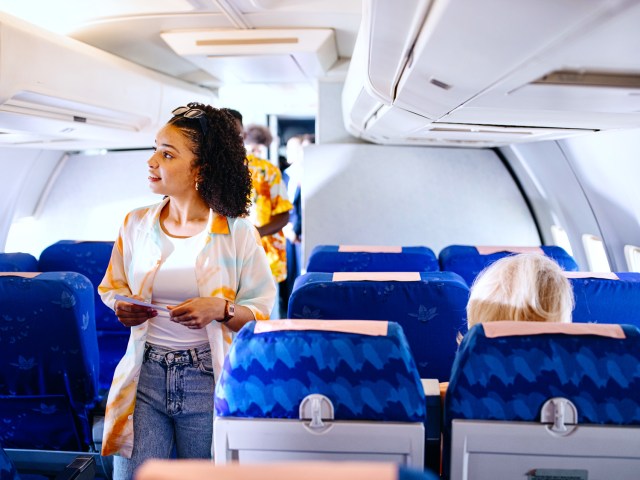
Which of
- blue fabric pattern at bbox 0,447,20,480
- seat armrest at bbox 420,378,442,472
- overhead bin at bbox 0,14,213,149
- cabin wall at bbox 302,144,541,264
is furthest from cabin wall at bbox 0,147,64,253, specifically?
seat armrest at bbox 420,378,442,472

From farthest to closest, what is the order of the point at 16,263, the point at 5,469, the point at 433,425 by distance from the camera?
1. the point at 16,263
2. the point at 433,425
3. the point at 5,469

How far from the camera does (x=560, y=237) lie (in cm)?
459

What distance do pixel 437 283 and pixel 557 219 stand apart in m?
2.76

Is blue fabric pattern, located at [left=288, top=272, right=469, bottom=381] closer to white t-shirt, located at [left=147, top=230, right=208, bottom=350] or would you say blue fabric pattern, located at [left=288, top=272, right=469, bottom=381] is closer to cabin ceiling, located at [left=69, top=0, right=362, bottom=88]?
white t-shirt, located at [left=147, top=230, right=208, bottom=350]

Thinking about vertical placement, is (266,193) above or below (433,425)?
above

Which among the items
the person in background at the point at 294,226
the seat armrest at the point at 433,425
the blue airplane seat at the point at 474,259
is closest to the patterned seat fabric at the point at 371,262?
the blue airplane seat at the point at 474,259

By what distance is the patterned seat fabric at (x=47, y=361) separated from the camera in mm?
2049

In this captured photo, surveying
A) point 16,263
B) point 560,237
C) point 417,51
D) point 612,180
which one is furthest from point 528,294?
point 560,237

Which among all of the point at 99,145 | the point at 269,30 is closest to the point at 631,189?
the point at 269,30

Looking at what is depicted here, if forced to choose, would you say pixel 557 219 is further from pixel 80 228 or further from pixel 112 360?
pixel 80 228

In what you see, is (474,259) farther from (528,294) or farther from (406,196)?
(406,196)

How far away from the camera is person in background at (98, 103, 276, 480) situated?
160 centimetres

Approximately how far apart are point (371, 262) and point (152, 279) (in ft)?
4.66

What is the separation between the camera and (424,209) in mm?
5023
